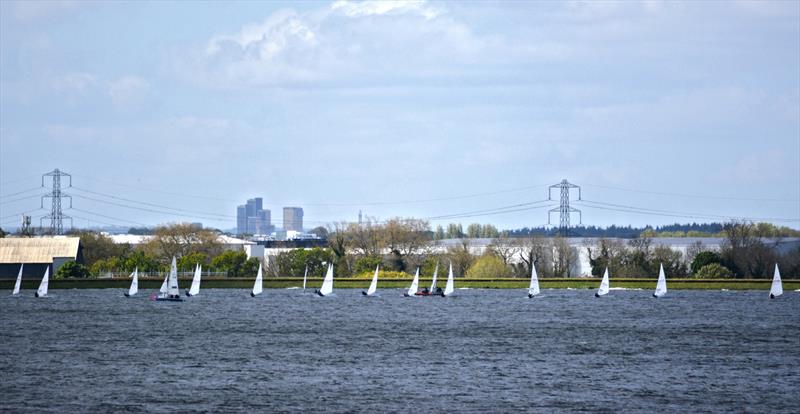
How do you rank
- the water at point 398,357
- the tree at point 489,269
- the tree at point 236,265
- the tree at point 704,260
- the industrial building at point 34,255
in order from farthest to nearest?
the tree at point 236,265
the tree at point 489,269
the industrial building at point 34,255
the tree at point 704,260
the water at point 398,357

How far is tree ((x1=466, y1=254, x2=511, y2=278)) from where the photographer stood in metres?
149

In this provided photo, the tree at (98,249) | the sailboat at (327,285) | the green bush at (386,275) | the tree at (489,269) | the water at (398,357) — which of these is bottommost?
the water at (398,357)

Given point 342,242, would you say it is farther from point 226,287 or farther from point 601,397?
point 601,397

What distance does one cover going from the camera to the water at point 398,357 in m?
48.2

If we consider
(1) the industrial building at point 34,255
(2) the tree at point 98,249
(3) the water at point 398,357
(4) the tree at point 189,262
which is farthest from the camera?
(2) the tree at point 98,249

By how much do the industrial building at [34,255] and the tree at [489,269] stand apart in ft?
150

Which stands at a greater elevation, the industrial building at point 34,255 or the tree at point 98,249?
the tree at point 98,249

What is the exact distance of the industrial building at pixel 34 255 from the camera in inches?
5748

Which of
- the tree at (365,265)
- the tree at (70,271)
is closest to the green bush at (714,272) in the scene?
the tree at (365,265)

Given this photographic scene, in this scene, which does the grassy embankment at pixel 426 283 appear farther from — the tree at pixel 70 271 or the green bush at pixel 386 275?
the tree at pixel 70 271

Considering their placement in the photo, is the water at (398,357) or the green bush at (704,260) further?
the green bush at (704,260)

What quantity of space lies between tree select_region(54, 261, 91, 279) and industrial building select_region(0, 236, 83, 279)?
15.8 feet

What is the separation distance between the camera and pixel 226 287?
14412 cm

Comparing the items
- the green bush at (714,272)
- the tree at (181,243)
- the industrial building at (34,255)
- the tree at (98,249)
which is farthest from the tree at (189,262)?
the green bush at (714,272)
